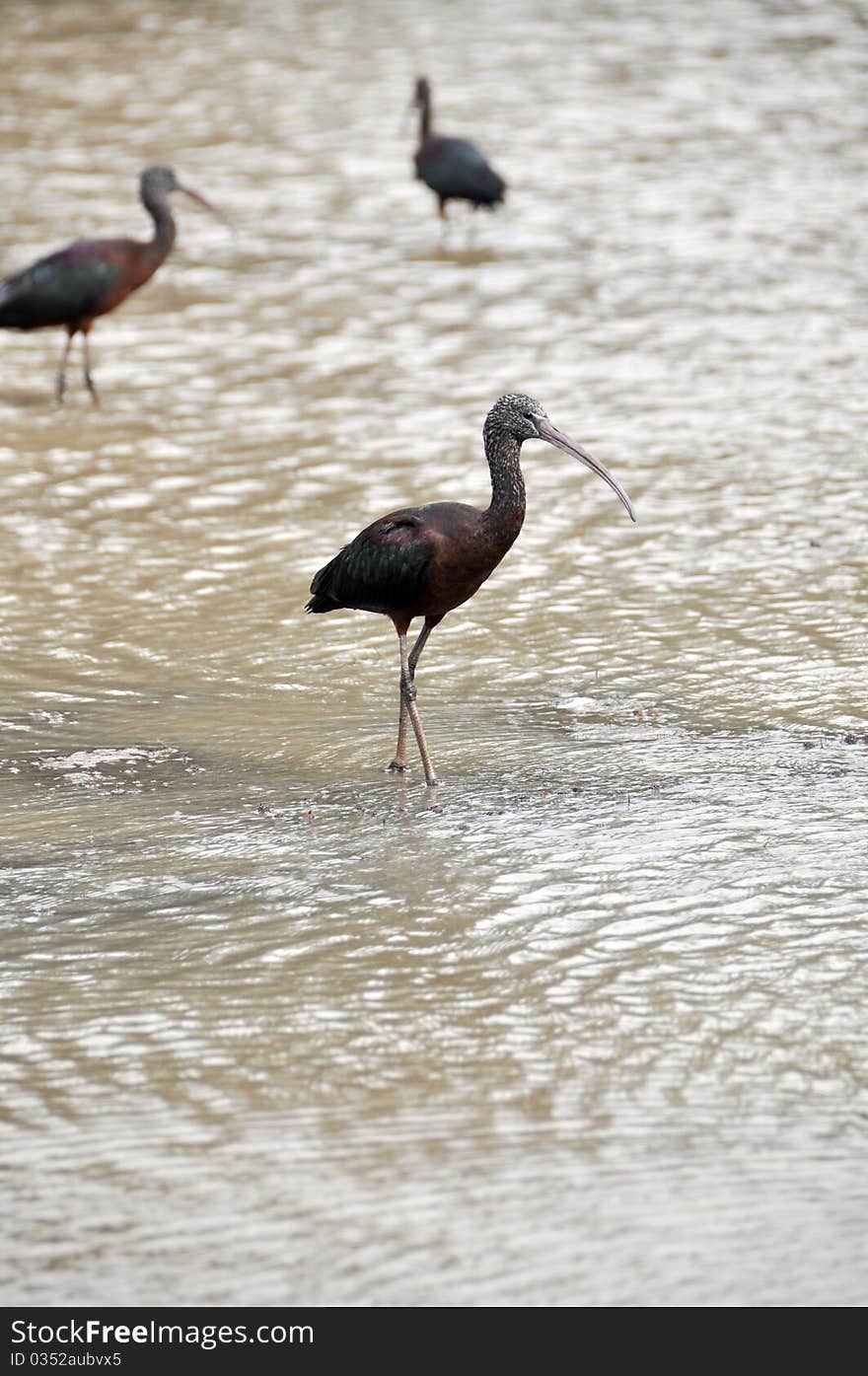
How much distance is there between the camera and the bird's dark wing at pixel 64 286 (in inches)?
525

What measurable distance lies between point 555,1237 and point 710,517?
6763mm

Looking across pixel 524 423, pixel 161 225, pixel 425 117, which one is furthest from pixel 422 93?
pixel 524 423

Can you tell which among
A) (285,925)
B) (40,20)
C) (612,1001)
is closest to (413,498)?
(285,925)

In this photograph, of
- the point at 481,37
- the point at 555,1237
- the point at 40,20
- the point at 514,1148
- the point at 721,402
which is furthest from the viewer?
the point at 40,20

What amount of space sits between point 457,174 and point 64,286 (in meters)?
4.58

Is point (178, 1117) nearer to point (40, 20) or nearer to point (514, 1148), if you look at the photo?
point (514, 1148)

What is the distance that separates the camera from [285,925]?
266 inches

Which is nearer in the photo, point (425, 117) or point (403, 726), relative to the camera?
point (403, 726)

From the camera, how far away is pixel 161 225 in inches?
549

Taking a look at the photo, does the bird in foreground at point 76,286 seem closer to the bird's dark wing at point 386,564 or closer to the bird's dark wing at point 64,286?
the bird's dark wing at point 64,286

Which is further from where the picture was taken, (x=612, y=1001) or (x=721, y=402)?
(x=721, y=402)

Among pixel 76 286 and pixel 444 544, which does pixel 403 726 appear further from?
pixel 76 286

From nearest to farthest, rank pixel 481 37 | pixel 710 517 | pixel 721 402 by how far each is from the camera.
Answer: pixel 710 517 → pixel 721 402 → pixel 481 37

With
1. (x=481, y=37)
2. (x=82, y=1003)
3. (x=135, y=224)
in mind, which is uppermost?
(x=481, y=37)
